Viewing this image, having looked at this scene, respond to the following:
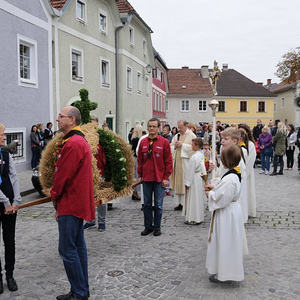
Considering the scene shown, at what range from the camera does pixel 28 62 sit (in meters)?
15.4

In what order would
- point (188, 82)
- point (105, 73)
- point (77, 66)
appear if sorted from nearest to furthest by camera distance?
point (77, 66) < point (105, 73) < point (188, 82)

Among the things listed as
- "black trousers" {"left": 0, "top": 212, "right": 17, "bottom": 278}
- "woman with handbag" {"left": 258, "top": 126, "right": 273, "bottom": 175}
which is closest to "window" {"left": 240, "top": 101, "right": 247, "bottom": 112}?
"woman with handbag" {"left": 258, "top": 126, "right": 273, "bottom": 175}

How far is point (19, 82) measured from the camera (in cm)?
1442

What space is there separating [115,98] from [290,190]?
1561 centimetres

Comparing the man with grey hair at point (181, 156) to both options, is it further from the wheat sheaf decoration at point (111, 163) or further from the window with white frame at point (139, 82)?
the window with white frame at point (139, 82)

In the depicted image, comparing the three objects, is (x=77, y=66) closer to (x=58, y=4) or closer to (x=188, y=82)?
(x=58, y=4)

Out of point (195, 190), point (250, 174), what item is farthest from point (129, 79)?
point (195, 190)

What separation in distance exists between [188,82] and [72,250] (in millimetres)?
54551

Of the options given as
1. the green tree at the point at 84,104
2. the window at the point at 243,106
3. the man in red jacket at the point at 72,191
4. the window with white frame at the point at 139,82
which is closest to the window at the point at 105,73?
the window with white frame at the point at 139,82

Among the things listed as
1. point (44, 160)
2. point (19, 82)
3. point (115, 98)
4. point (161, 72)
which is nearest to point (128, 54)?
point (115, 98)

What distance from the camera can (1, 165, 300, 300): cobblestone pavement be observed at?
4387 mm

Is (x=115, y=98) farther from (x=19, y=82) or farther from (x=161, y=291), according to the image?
(x=161, y=291)

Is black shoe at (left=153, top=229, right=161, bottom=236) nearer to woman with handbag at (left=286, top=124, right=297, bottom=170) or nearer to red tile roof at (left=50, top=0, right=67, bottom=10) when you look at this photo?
woman with handbag at (left=286, top=124, right=297, bottom=170)

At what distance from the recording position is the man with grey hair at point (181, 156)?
339 inches
